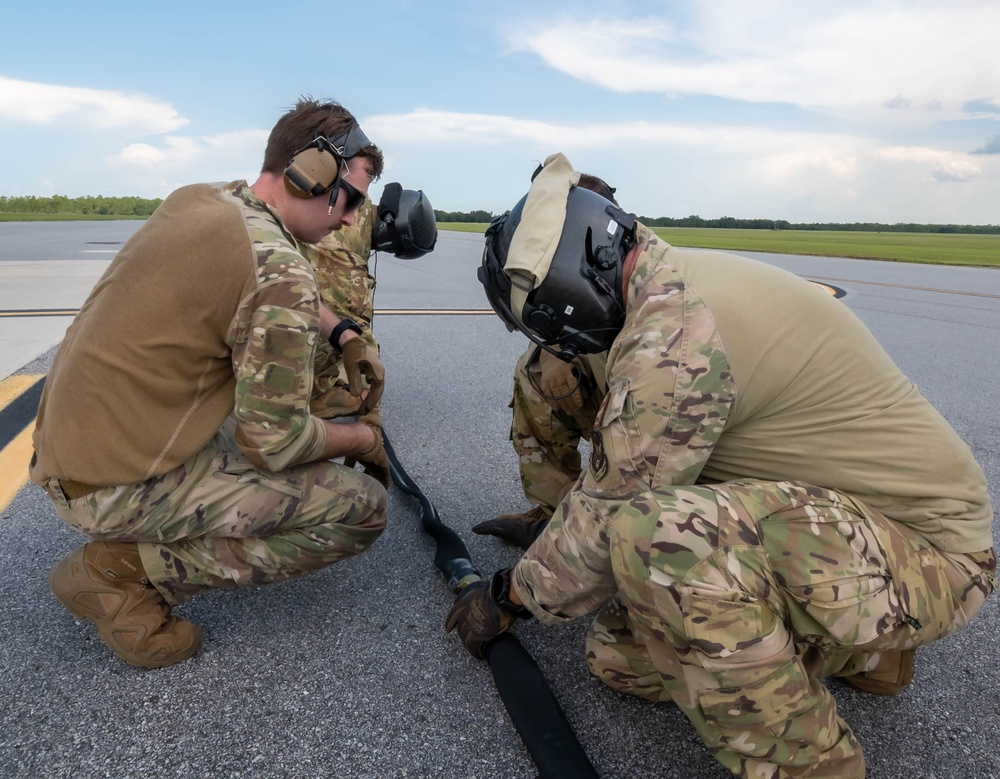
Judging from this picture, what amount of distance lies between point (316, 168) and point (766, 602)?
1676 mm

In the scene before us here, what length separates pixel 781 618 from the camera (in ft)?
5.54

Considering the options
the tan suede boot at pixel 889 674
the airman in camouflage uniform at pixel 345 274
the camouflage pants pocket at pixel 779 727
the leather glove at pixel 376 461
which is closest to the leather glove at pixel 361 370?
the leather glove at pixel 376 461

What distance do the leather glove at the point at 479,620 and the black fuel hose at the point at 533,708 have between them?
39mm

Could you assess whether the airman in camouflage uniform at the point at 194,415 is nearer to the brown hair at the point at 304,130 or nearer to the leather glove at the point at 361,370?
the brown hair at the point at 304,130

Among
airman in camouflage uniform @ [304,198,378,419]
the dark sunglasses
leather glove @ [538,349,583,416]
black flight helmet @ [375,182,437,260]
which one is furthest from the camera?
black flight helmet @ [375,182,437,260]

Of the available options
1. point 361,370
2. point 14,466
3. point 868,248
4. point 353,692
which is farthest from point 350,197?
point 868,248

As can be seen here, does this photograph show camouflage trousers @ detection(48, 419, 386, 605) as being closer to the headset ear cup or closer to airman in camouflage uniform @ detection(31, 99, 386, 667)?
airman in camouflage uniform @ detection(31, 99, 386, 667)

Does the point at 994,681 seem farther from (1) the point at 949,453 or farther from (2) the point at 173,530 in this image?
(2) the point at 173,530

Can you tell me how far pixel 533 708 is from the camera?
1887mm

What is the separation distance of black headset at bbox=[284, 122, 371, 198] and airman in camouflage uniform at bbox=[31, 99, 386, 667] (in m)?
0.02

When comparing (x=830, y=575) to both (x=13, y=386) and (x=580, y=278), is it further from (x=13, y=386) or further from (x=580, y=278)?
(x=13, y=386)

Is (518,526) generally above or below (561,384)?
below

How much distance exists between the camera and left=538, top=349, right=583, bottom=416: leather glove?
2604 mm

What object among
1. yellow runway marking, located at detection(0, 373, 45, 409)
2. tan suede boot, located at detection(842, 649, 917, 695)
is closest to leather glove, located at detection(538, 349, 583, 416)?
tan suede boot, located at detection(842, 649, 917, 695)
